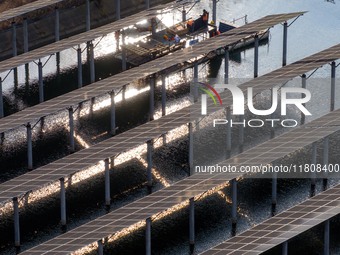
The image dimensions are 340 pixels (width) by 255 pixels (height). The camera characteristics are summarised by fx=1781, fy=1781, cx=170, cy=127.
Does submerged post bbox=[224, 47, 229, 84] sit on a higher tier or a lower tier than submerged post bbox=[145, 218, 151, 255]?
higher

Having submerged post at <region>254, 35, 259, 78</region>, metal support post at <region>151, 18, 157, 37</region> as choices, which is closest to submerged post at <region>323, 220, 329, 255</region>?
submerged post at <region>254, 35, 259, 78</region>

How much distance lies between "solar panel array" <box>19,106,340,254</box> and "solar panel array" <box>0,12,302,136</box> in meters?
→ 16.4

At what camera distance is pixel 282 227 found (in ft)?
432

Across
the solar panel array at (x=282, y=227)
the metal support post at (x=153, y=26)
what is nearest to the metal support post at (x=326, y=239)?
the solar panel array at (x=282, y=227)

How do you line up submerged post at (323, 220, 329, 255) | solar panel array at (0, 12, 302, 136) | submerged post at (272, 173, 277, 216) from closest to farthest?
submerged post at (323, 220, 329, 255) → submerged post at (272, 173, 277, 216) → solar panel array at (0, 12, 302, 136)

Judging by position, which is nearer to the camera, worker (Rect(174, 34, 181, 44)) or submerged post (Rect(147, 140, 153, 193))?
submerged post (Rect(147, 140, 153, 193))

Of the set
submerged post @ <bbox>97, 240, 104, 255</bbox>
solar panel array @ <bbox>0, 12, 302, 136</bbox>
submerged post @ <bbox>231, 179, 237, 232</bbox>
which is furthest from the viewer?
solar panel array @ <bbox>0, 12, 302, 136</bbox>

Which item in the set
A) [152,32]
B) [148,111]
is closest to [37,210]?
[148,111]

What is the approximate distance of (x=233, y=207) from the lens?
141 metres

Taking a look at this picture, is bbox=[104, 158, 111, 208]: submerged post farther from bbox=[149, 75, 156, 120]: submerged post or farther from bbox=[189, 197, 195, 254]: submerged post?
bbox=[149, 75, 156, 120]: submerged post

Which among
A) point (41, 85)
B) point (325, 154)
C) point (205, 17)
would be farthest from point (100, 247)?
point (205, 17)

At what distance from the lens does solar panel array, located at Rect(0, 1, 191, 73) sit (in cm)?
15725

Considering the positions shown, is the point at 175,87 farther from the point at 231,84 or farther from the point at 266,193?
the point at 266,193

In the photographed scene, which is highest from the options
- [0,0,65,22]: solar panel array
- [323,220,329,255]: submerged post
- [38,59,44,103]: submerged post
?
[0,0,65,22]: solar panel array
